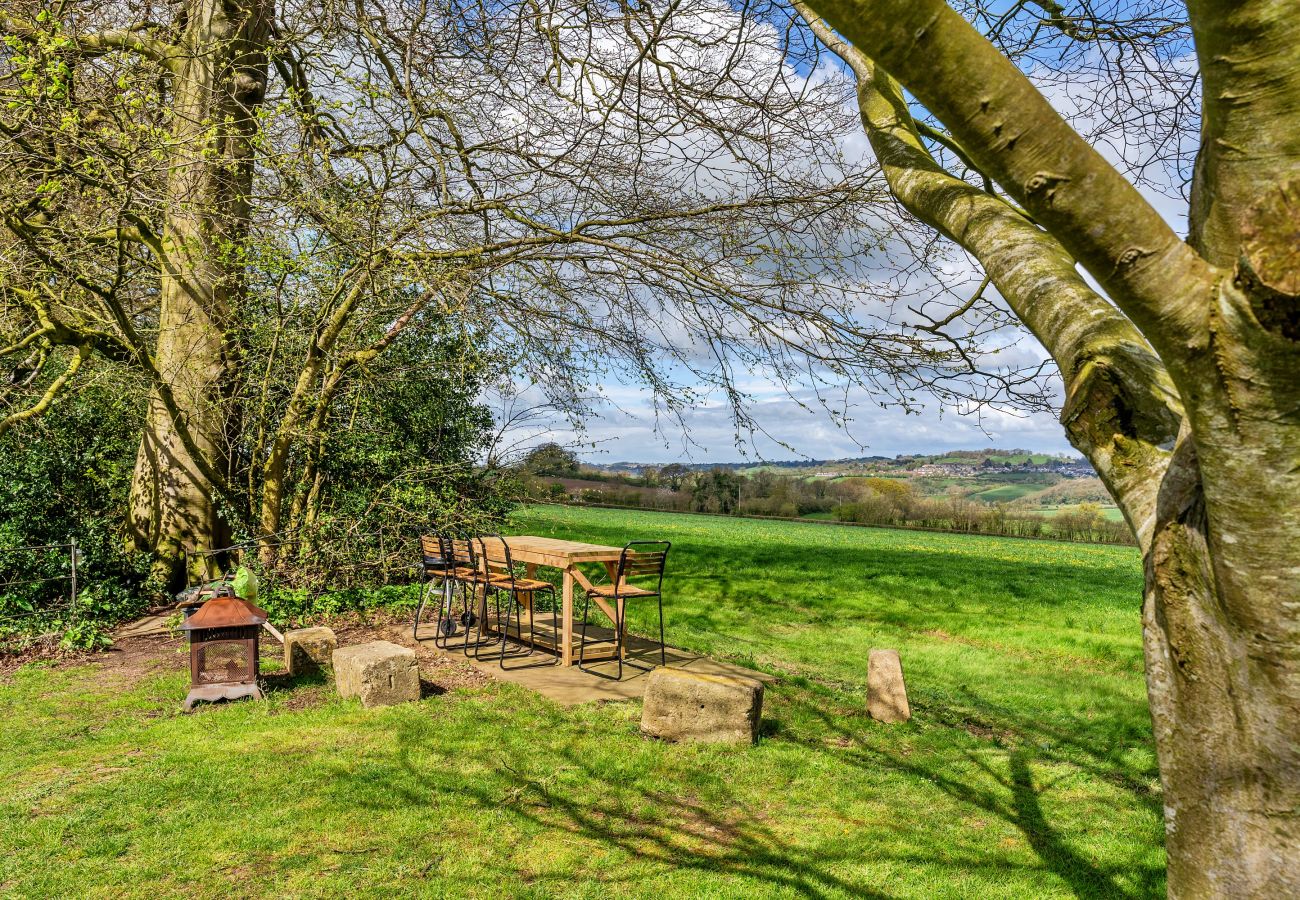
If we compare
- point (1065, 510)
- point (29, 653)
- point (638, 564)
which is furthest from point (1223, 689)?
point (1065, 510)

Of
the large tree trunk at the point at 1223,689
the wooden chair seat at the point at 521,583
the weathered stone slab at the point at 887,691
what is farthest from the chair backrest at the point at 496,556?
the large tree trunk at the point at 1223,689

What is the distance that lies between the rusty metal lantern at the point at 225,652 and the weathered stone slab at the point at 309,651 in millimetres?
475

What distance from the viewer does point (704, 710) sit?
17.8 ft

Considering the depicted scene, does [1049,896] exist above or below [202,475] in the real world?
below

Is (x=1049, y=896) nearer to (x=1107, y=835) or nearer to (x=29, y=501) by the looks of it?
(x=1107, y=835)

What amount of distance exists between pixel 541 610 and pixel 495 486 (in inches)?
70.5

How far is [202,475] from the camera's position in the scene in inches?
378

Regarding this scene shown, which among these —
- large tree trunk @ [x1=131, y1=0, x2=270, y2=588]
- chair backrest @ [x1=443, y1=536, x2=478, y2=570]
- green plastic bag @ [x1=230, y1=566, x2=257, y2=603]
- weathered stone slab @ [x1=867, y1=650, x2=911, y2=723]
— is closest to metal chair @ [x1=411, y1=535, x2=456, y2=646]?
chair backrest @ [x1=443, y1=536, x2=478, y2=570]

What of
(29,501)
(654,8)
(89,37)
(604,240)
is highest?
(89,37)

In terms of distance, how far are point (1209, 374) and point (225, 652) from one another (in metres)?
6.65

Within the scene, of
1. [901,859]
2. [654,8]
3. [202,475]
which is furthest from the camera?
[202,475]

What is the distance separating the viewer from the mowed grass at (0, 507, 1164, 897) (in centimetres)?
363

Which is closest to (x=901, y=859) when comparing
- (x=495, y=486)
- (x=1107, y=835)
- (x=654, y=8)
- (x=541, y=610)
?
(x=1107, y=835)

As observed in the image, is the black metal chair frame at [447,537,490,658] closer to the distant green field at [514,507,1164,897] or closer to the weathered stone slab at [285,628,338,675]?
the weathered stone slab at [285,628,338,675]
